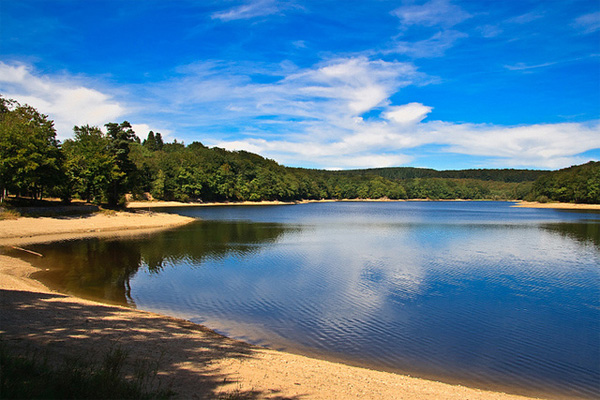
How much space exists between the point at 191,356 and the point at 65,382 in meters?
3.67

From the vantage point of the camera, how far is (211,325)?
13.5 m

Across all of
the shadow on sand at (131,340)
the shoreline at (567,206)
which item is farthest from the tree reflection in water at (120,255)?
the shoreline at (567,206)

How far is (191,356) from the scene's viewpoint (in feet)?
29.7

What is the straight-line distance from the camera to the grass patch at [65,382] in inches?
204

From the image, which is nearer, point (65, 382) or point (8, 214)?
point (65, 382)

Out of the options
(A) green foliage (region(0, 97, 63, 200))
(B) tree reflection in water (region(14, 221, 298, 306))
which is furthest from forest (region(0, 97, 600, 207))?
(B) tree reflection in water (region(14, 221, 298, 306))

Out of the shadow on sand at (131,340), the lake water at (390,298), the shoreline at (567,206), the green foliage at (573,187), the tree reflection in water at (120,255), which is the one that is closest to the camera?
the shadow on sand at (131,340)

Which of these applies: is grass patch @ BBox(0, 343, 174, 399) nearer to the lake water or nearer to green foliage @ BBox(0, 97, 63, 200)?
the lake water

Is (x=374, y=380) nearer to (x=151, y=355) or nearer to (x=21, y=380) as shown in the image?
(x=151, y=355)

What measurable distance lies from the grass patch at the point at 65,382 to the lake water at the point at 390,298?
19.4ft

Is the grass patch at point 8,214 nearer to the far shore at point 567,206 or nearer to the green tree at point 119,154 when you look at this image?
the green tree at point 119,154

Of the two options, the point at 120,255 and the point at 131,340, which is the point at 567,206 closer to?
the point at 120,255

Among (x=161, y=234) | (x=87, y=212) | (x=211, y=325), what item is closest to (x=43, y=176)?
(x=87, y=212)

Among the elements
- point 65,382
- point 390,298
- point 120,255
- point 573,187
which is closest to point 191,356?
point 65,382
